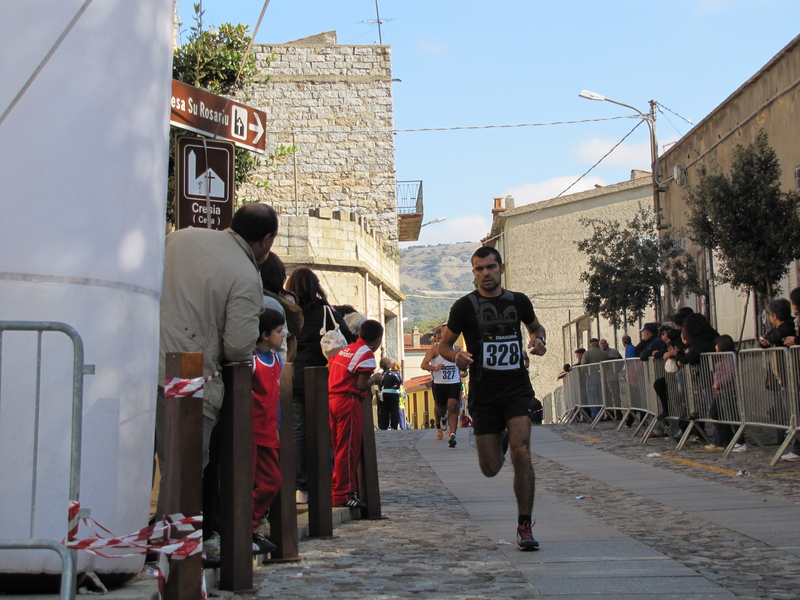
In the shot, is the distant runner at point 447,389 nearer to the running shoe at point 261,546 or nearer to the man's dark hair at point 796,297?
the man's dark hair at point 796,297

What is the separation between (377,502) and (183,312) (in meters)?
3.06

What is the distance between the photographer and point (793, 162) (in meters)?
15.3

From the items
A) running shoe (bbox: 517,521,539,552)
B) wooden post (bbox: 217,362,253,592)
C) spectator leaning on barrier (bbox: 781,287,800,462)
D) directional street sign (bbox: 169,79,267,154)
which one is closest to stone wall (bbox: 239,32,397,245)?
spectator leaning on barrier (bbox: 781,287,800,462)

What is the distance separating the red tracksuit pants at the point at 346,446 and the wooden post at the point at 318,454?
2.77 feet

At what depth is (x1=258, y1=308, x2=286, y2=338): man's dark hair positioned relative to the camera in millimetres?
5367

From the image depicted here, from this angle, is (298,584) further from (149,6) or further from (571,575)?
(149,6)

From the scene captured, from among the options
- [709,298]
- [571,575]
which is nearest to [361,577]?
[571,575]

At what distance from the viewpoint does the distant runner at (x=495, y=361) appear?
232 inches

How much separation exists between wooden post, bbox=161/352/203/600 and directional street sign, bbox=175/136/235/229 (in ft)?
11.0

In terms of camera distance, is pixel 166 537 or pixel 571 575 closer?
pixel 166 537

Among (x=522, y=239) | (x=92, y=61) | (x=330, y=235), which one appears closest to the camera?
(x=92, y=61)

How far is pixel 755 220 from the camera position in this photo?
44.0 ft

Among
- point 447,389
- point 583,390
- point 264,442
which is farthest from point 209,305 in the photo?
point 583,390

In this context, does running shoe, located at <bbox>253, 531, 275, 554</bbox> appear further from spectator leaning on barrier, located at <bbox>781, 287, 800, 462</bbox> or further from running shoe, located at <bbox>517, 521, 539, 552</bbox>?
spectator leaning on barrier, located at <bbox>781, 287, 800, 462</bbox>
